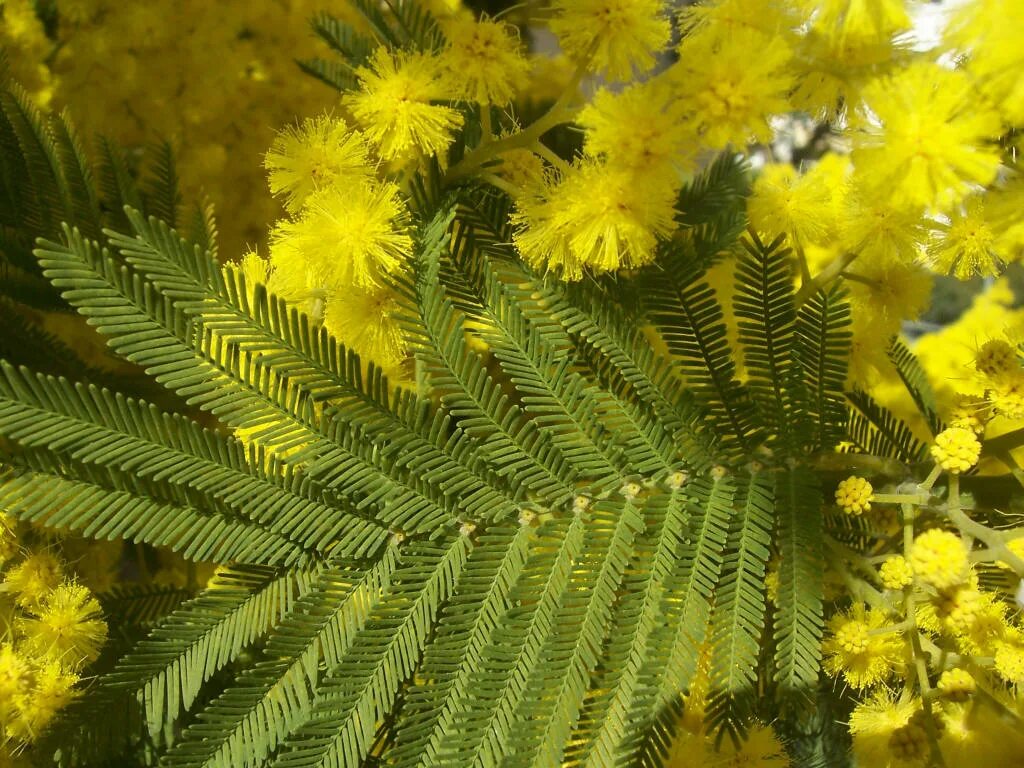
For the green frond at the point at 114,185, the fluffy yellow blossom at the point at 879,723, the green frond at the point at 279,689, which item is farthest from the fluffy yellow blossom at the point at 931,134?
the green frond at the point at 114,185

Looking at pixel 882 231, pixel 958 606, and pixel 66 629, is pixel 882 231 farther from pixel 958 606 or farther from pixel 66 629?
pixel 66 629

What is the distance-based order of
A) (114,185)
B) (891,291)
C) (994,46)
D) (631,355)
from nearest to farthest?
1. (994,46)
2. (631,355)
3. (891,291)
4. (114,185)

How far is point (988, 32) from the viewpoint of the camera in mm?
557

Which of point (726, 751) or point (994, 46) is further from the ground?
point (994, 46)

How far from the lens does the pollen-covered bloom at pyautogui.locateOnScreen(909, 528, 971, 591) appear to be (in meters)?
0.58

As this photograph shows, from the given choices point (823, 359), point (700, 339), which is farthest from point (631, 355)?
point (823, 359)

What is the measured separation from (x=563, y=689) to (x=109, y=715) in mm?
437

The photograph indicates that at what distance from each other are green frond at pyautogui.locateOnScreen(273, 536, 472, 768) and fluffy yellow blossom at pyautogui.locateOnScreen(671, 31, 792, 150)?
1.52 ft

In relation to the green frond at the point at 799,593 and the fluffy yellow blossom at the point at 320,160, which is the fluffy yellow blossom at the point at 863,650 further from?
the fluffy yellow blossom at the point at 320,160

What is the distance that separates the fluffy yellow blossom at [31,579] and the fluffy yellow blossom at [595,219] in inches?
24.8

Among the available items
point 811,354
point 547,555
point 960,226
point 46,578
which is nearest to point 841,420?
point 811,354

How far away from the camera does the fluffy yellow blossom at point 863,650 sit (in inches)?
28.5

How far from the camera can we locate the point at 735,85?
23.9 inches

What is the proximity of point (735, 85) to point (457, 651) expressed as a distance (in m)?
0.54
